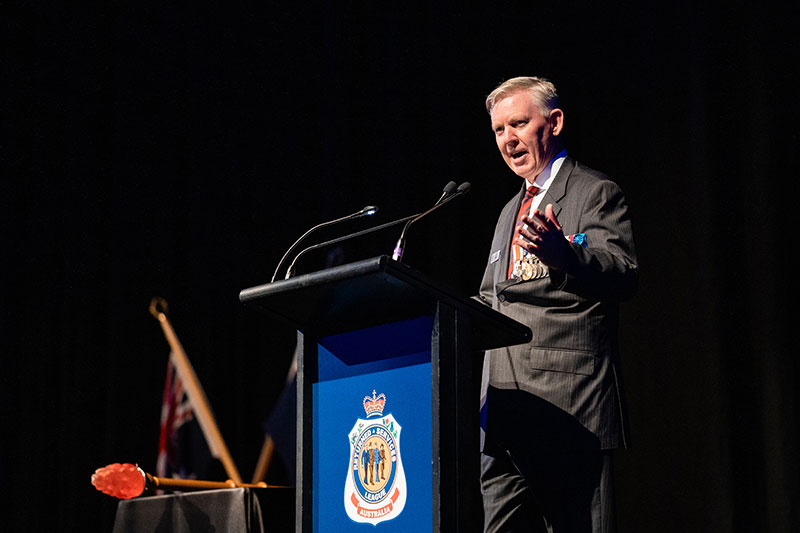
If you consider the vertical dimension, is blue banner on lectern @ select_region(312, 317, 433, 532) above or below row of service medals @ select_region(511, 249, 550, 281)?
below

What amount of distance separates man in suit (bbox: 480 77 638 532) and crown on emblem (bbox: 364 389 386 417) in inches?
16.9

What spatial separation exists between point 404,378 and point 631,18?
2207 mm

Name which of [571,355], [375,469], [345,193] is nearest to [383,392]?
[375,469]

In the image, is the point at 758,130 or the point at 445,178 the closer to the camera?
the point at 758,130

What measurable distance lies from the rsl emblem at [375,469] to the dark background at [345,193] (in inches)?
64.9

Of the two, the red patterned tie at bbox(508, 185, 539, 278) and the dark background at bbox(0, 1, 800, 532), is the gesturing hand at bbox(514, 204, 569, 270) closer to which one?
the red patterned tie at bbox(508, 185, 539, 278)

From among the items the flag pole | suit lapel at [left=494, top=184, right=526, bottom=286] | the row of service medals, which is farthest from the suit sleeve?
the flag pole

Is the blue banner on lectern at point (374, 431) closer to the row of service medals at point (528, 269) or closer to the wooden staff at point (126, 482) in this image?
the row of service medals at point (528, 269)

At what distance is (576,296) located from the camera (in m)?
1.99

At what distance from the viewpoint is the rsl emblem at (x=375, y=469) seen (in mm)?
1572

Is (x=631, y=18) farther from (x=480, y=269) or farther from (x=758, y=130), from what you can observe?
(x=480, y=269)

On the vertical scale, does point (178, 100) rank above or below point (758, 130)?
above

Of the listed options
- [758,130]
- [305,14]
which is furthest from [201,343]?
[758,130]

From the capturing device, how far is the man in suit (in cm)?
186
